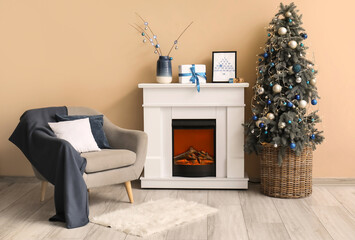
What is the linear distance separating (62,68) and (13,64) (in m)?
0.53

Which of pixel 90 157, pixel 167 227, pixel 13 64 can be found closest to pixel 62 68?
pixel 13 64

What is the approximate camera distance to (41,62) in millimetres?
4703

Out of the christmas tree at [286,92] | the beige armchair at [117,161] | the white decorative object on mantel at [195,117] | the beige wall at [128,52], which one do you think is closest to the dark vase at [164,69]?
the white decorative object on mantel at [195,117]

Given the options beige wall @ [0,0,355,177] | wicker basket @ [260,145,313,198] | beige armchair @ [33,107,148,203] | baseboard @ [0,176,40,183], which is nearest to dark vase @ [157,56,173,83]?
beige wall @ [0,0,355,177]

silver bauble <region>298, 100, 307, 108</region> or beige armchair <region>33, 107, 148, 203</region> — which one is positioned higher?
silver bauble <region>298, 100, 307, 108</region>

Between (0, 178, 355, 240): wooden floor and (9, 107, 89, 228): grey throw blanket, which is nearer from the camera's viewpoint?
(0, 178, 355, 240): wooden floor

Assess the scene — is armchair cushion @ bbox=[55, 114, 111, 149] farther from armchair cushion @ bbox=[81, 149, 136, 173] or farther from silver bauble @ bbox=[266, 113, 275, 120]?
silver bauble @ bbox=[266, 113, 275, 120]

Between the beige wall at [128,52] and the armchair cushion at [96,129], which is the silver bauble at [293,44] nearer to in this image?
the beige wall at [128,52]

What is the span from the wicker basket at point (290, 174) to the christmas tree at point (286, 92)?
0.08 meters

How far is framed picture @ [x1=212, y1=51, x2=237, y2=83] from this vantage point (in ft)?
14.5

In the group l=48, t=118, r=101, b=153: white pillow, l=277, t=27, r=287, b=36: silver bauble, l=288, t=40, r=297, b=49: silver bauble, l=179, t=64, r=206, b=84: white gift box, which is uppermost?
l=277, t=27, r=287, b=36: silver bauble

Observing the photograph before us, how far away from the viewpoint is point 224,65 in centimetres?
441

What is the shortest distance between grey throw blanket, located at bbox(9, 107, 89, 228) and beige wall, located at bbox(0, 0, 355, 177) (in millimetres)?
1115

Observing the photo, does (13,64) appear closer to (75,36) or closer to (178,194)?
(75,36)
